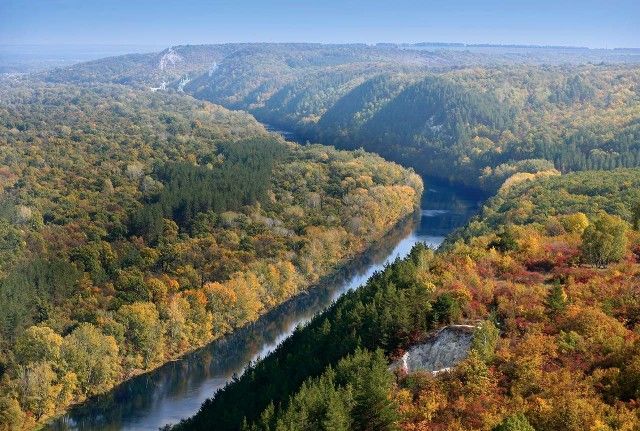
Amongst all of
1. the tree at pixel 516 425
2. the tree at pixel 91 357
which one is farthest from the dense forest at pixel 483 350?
the tree at pixel 91 357

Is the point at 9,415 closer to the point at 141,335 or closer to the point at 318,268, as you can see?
the point at 141,335

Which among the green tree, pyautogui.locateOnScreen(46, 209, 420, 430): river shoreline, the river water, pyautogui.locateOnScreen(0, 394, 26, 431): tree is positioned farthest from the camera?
pyautogui.locateOnScreen(46, 209, 420, 430): river shoreline

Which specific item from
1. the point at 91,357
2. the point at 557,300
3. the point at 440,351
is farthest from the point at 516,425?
the point at 91,357

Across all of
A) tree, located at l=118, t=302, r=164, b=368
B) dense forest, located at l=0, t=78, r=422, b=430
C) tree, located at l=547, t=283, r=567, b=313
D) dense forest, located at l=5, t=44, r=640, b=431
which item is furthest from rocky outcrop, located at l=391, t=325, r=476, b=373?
tree, located at l=118, t=302, r=164, b=368

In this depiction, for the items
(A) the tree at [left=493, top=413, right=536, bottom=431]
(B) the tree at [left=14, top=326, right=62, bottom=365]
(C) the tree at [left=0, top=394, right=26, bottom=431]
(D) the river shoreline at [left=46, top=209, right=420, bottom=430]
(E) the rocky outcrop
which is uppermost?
Answer: (A) the tree at [left=493, top=413, right=536, bottom=431]

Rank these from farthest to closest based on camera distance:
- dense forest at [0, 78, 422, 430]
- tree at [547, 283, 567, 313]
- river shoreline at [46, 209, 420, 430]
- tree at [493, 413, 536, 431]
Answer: dense forest at [0, 78, 422, 430] → river shoreline at [46, 209, 420, 430] → tree at [547, 283, 567, 313] → tree at [493, 413, 536, 431]

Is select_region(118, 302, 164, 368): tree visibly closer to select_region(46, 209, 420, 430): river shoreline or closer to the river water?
select_region(46, 209, 420, 430): river shoreline

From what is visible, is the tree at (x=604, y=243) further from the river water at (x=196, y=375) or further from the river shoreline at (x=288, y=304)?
the river shoreline at (x=288, y=304)

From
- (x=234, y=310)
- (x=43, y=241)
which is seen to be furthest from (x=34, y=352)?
(x=43, y=241)
